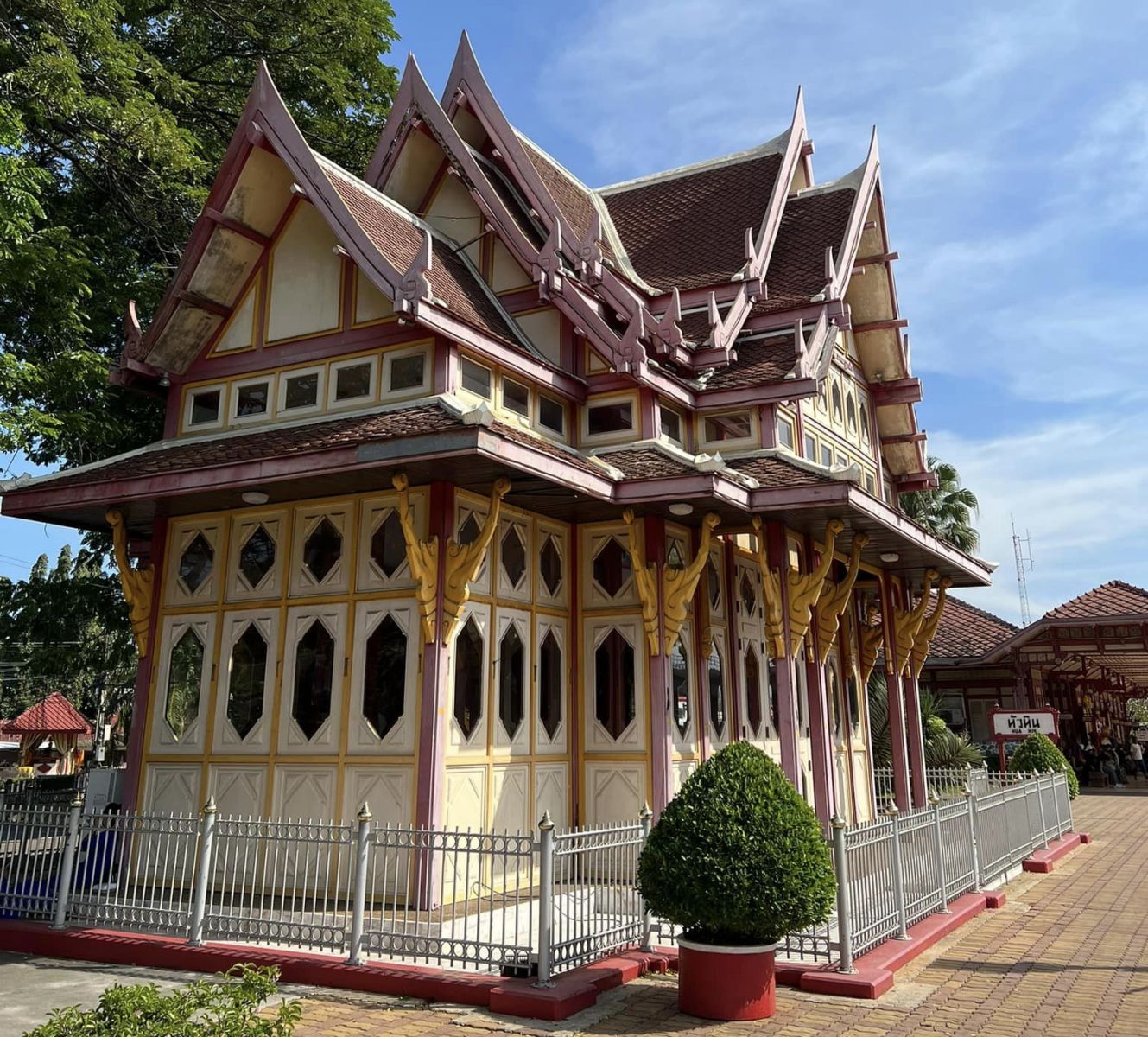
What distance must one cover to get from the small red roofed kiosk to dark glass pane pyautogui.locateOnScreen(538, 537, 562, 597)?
1470 inches

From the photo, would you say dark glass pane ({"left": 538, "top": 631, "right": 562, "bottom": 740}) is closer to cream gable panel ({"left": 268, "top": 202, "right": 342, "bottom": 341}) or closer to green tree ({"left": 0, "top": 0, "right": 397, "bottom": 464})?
cream gable panel ({"left": 268, "top": 202, "right": 342, "bottom": 341})

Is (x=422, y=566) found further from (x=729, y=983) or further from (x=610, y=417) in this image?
(x=729, y=983)

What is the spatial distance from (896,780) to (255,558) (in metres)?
11.5

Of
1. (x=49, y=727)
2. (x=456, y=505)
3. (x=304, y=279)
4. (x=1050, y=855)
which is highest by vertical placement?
(x=304, y=279)

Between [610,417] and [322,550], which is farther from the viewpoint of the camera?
[610,417]

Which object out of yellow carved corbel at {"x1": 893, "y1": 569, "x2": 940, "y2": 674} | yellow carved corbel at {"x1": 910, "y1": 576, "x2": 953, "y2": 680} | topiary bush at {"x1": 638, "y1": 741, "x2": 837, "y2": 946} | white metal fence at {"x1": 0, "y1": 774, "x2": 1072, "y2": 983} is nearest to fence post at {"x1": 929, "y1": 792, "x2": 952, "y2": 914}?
white metal fence at {"x1": 0, "y1": 774, "x2": 1072, "y2": 983}

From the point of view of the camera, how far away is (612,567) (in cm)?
1312

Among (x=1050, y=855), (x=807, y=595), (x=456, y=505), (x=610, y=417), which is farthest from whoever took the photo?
(x=1050, y=855)

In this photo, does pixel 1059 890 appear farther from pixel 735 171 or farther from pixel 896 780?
pixel 735 171

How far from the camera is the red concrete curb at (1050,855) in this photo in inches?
570

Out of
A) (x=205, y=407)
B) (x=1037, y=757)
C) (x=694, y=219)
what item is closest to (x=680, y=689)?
(x=205, y=407)

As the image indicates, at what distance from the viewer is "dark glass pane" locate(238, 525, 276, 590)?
39.7ft

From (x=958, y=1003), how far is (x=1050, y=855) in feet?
30.3

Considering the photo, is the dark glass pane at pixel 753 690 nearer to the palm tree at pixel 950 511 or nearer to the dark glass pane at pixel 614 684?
the dark glass pane at pixel 614 684
